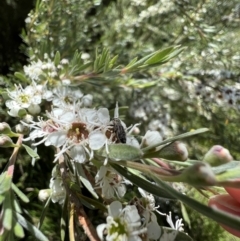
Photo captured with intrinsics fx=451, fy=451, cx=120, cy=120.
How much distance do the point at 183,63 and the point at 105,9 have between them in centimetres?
20

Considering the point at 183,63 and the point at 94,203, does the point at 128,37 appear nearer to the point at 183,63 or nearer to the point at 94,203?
the point at 183,63

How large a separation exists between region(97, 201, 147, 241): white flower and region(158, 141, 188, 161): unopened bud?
60 millimetres

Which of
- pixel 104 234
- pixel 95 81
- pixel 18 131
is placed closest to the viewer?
pixel 104 234

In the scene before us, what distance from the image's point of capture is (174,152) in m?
0.33

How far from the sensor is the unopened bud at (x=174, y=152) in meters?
0.33

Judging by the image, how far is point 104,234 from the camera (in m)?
0.37

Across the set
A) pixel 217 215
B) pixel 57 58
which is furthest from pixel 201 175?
pixel 57 58

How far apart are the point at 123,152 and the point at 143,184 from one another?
5cm

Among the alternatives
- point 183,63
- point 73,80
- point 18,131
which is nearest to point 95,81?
point 73,80

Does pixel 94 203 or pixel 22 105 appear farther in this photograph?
pixel 22 105

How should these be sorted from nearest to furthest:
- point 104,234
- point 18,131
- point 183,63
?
point 104,234 → point 18,131 → point 183,63

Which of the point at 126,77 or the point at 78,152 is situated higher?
the point at 78,152

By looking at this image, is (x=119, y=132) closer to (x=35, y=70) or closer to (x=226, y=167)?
(x=226, y=167)

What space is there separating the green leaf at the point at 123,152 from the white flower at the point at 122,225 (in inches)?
1.8
